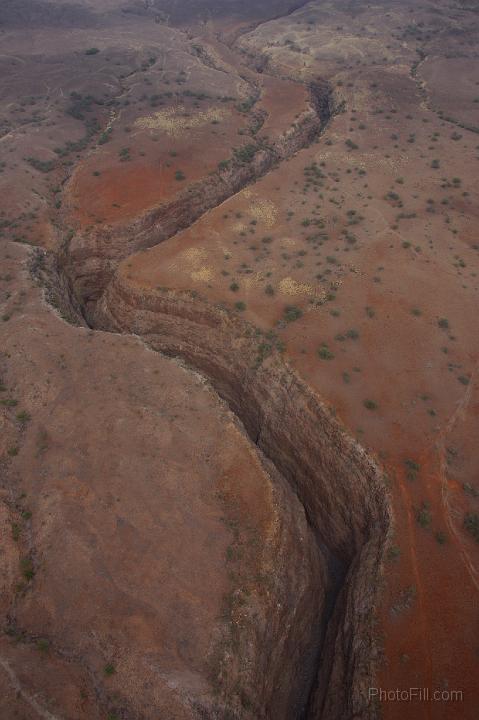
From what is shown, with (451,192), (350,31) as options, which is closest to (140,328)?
(451,192)

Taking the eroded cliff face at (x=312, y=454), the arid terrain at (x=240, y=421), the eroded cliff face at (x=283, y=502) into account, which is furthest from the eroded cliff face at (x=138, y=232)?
the eroded cliff face at (x=312, y=454)

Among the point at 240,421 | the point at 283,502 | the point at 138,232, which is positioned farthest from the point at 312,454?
the point at 138,232

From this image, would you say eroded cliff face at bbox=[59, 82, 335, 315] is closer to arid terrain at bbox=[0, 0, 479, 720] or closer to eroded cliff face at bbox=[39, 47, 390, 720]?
eroded cliff face at bbox=[39, 47, 390, 720]

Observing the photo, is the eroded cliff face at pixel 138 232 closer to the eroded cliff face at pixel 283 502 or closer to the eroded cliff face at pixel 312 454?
the eroded cliff face at pixel 283 502

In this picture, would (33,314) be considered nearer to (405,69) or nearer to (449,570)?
(449,570)

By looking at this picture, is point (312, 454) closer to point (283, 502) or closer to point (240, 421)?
point (283, 502)

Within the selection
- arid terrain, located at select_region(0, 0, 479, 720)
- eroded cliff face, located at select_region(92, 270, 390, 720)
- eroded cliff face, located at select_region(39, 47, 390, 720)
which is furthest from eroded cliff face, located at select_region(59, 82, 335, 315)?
eroded cliff face, located at select_region(92, 270, 390, 720)

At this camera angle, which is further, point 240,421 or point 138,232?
point 138,232
